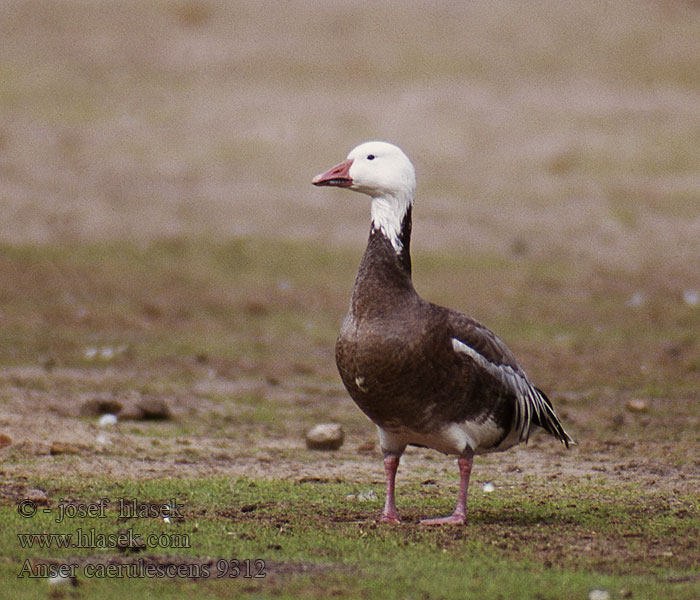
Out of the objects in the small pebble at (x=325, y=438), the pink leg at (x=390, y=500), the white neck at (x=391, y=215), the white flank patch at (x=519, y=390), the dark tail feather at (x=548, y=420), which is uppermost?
the white neck at (x=391, y=215)

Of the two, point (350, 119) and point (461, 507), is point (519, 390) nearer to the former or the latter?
point (461, 507)

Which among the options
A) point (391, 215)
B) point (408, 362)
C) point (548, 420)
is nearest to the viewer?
point (408, 362)

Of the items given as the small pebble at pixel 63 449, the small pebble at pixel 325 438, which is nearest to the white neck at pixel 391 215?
the small pebble at pixel 325 438

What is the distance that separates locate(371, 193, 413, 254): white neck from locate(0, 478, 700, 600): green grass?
160cm

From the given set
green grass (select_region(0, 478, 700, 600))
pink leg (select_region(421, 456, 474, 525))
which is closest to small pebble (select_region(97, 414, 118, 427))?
green grass (select_region(0, 478, 700, 600))

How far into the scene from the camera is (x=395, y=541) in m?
6.33

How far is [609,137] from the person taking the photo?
2666 centimetres

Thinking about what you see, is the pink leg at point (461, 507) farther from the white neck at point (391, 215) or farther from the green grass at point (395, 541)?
→ the white neck at point (391, 215)

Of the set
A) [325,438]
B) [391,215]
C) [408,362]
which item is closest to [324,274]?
[325,438]

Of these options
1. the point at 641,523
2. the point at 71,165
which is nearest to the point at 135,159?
the point at 71,165

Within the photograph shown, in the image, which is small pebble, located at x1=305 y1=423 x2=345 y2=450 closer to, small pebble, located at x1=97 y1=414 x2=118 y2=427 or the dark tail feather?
small pebble, located at x1=97 y1=414 x2=118 y2=427

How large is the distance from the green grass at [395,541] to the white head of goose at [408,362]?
44 centimetres

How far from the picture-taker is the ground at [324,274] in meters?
6.48

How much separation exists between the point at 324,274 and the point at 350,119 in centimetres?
879
